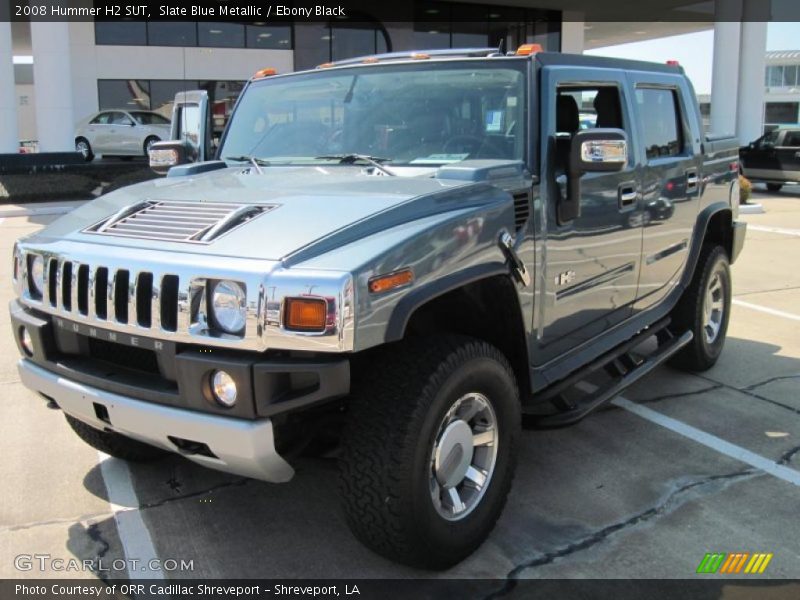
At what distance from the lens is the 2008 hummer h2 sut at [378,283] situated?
2.62 m

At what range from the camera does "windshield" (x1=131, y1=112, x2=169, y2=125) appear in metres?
24.4

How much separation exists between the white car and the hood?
72.0 feet

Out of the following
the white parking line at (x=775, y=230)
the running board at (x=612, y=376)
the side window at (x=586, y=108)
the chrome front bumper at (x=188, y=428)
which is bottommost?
the white parking line at (x=775, y=230)

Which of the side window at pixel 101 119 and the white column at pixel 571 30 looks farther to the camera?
the white column at pixel 571 30

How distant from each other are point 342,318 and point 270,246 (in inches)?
16.1

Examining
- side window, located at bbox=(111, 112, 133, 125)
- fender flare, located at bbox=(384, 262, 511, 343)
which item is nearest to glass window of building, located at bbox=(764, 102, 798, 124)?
side window, located at bbox=(111, 112, 133, 125)

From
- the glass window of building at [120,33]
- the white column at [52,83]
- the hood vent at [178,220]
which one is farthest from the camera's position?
the glass window of building at [120,33]

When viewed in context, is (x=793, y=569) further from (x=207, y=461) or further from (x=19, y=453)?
(x=19, y=453)

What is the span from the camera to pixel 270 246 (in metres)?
2.70

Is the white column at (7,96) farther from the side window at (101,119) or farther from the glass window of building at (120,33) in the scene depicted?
the glass window of building at (120,33)

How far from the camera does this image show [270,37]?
1040 inches

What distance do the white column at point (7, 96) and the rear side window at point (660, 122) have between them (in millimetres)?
16226

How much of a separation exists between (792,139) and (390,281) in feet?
65.2

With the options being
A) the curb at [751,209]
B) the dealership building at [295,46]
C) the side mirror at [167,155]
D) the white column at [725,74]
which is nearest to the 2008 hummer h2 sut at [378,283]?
the side mirror at [167,155]
